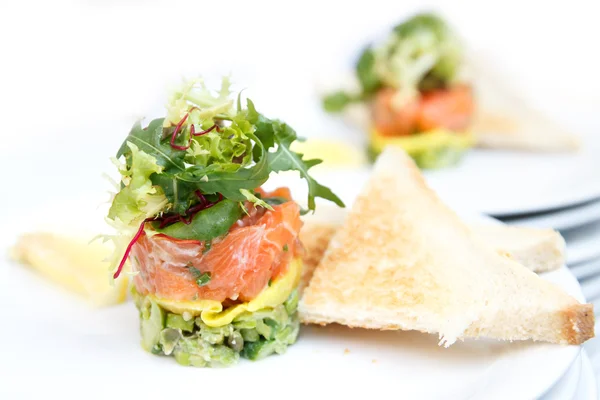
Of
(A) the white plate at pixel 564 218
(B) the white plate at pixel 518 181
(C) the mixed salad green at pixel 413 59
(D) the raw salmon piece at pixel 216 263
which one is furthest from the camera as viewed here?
(C) the mixed salad green at pixel 413 59

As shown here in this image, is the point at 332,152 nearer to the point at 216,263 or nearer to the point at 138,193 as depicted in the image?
the point at 216,263

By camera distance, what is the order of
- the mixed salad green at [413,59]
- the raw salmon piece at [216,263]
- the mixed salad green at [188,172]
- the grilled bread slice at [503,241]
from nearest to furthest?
the mixed salad green at [188,172] → the raw salmon piece at [216,263] → the grilled bread slice at [503,241] → the mixed salad green at [413,59]

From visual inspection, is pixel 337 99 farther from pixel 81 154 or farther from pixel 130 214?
pixel 130 214

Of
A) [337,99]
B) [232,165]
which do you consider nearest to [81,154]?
[337,99]

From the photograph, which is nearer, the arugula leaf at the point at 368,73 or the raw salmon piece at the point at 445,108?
the raw salmon piece at the point at 445,108

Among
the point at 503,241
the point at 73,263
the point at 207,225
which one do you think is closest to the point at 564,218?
the point at 503,241

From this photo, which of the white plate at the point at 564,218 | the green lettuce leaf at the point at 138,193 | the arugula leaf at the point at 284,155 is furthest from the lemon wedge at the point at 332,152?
the green lettuce leaf at the point at 138,193

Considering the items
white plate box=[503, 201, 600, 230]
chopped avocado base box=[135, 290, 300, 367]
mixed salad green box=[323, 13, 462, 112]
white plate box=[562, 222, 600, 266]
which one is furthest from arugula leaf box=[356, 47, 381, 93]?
chopped avocado base box=[135, 290, 300, 367]

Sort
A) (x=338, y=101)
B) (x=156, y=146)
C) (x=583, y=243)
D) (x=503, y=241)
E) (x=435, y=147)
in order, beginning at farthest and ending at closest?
(x=338, y=101)
(x=435, y=147)
(x=583, y=243)
(x=503, y=241)
(x=156, y=146)

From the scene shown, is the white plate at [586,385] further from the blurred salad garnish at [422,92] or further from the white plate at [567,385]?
the blurred salad garnish at [422,92]
